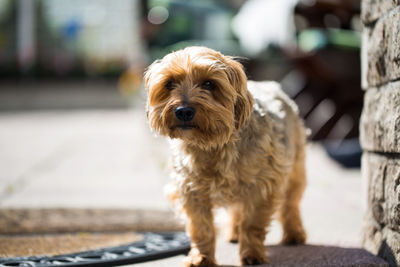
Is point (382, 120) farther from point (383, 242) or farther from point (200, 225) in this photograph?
point (200, 225)

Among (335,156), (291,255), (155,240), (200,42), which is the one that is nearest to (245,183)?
(291,255)

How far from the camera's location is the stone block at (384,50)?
8.64ft

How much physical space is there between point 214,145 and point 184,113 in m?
0.26

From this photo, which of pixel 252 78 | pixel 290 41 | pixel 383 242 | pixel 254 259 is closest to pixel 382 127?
pixel 383 242

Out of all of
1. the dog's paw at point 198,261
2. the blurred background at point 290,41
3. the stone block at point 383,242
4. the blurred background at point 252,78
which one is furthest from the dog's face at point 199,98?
the blurred background at point 252,78

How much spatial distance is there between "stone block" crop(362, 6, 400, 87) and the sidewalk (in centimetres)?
112

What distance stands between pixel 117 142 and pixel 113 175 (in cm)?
409

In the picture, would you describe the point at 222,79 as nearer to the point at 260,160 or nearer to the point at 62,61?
the point at 260,160

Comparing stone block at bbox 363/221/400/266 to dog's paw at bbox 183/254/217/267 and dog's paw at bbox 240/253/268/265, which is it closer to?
dog's paw at bbox 240/253/268/265

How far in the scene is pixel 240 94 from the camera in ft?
9.61

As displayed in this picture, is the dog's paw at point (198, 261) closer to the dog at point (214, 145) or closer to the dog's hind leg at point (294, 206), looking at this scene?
the dog at point (214, 145)

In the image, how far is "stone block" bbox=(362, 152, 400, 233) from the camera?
8.84ft

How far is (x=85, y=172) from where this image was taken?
680cm

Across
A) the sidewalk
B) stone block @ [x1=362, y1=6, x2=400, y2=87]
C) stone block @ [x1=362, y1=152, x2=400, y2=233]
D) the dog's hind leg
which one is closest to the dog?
the sidewalk
